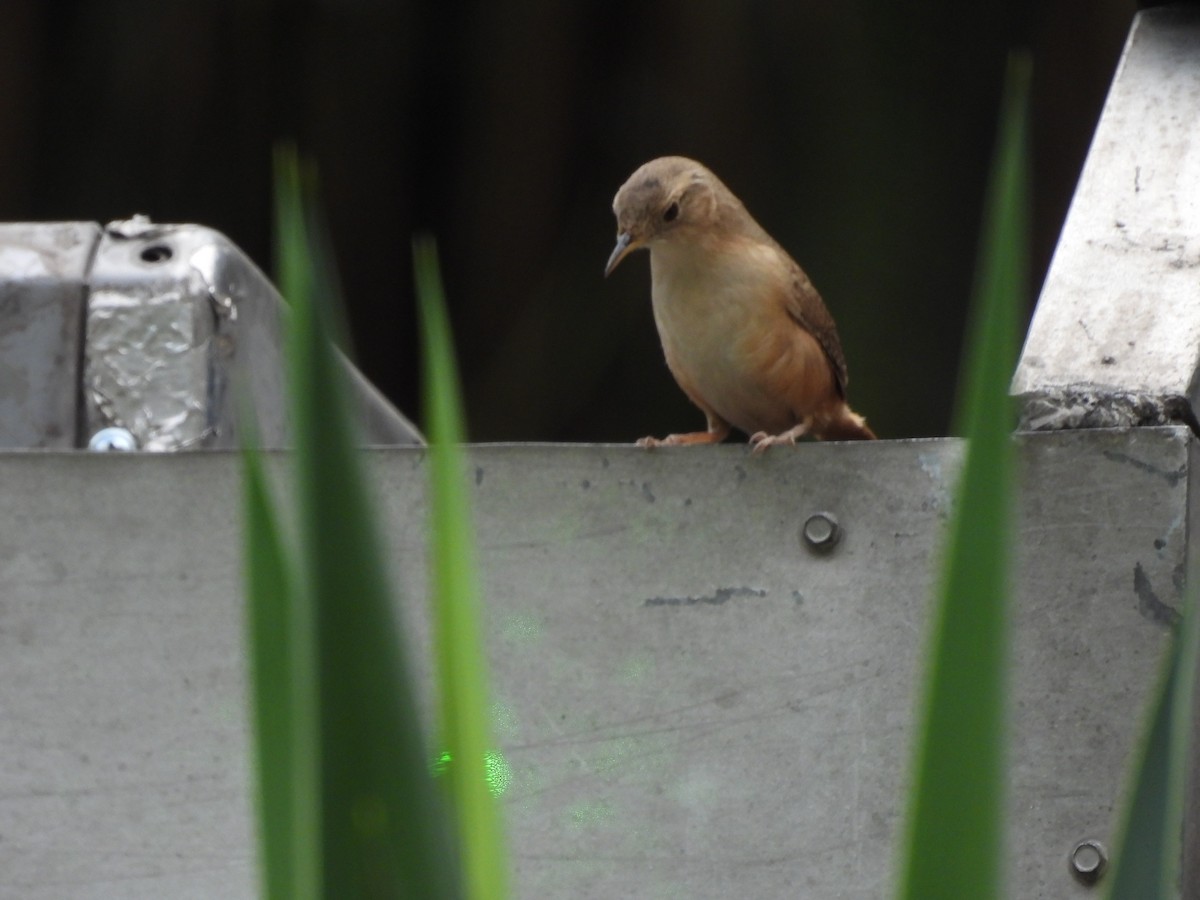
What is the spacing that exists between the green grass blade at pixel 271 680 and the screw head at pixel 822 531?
1161 millimetres

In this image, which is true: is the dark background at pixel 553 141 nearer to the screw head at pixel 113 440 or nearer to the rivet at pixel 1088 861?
the screw head at pixel 113 440

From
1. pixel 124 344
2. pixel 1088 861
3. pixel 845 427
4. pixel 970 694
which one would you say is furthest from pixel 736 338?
pixel 970 694

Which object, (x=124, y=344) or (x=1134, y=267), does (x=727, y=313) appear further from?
(x=124, y=344)

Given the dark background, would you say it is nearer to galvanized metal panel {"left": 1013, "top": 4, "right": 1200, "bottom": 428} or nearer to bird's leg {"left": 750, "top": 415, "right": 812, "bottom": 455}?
bird's leg {"left": 750, "top": 415, "right": 812, "bottom": 455}

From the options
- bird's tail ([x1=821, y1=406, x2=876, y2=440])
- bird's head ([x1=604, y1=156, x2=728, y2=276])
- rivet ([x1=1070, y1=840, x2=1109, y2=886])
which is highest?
bird's head ([x1=604, y1=156, x2=728, y2=276])

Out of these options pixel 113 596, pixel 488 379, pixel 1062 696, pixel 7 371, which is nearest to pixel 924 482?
pixel 1062 696

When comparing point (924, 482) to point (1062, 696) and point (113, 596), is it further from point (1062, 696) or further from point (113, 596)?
point (113, 596)

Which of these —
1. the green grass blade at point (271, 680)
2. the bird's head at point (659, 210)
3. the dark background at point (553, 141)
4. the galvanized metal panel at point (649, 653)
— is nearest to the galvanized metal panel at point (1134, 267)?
the galvanized metal panel at point (649, 653)

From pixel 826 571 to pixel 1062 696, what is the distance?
271mm

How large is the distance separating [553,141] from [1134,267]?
11.4ft

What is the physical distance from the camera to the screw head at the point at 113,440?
246 cm

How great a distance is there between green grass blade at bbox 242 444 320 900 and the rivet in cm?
119

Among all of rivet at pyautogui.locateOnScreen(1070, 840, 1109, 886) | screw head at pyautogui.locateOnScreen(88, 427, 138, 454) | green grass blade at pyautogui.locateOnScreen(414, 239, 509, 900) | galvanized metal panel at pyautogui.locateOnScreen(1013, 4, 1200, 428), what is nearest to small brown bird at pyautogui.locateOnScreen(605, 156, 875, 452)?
galvanized metal panel at pyautogui.locateOnScreen(1013, 4, 1200, 428)

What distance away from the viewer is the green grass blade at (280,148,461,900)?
0.63m
